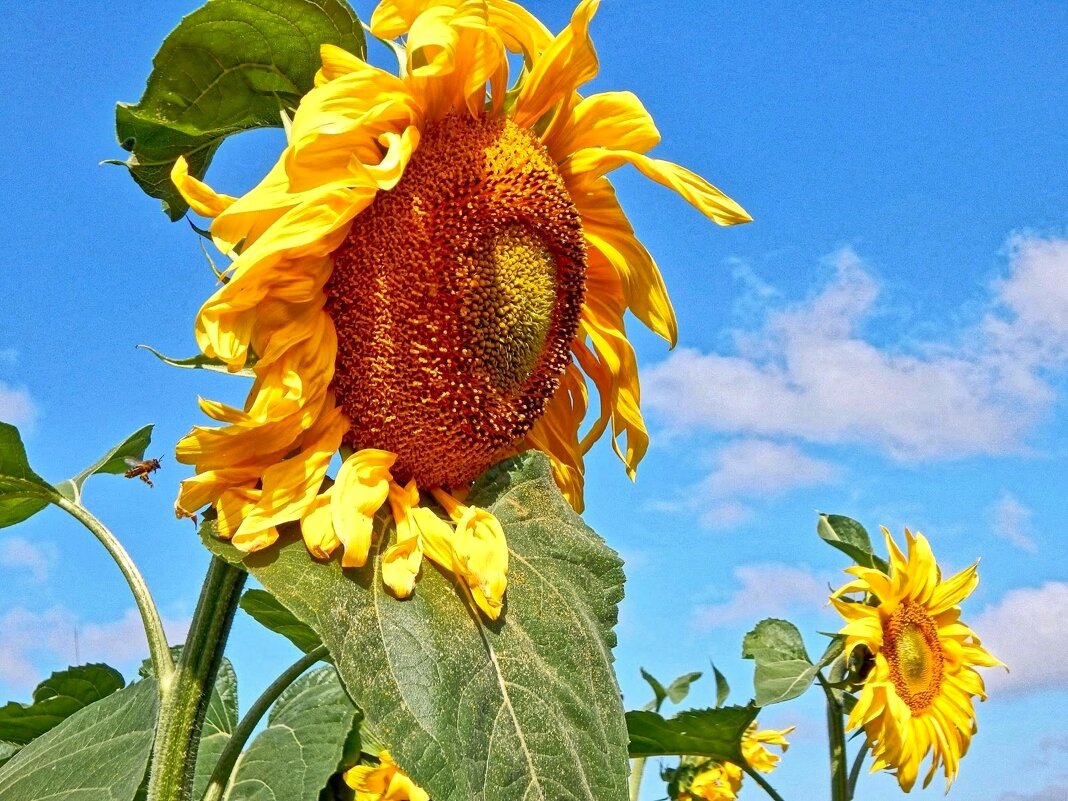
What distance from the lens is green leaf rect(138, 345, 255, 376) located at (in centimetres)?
150

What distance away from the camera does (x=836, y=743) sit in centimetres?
473

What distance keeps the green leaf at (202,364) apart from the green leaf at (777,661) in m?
3.32

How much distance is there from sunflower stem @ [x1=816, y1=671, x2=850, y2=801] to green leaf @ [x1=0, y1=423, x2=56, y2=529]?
3491 millimetres

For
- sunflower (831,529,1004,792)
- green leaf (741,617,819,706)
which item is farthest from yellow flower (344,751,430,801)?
sunflower (831,529,1004,792)

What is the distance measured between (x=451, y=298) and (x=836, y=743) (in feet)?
12.4

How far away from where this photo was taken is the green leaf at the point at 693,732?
4148mm

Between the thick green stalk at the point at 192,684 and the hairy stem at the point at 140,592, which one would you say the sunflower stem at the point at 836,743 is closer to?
the hairy stem at the point at 140,592

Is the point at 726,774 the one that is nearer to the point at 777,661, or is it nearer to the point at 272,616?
the point at 777,661

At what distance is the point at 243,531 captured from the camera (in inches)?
55.4

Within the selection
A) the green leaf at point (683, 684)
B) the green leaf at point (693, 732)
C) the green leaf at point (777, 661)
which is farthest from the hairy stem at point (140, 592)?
the green leaf at point (683, 684)

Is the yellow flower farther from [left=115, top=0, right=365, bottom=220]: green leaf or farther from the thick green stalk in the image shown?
[left=115, top=0, right=365, bottom=220]: green leaf

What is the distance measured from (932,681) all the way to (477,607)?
411 cm

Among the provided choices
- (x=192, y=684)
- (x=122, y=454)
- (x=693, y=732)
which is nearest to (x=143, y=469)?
(x=122, y=454)

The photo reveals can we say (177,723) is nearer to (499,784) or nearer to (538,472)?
(499,784)
